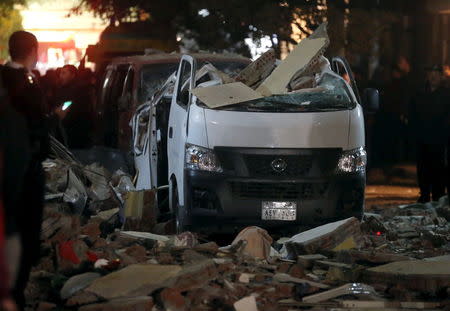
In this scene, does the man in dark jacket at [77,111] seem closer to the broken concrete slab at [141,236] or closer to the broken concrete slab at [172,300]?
the broken concrete slab at [141,236]

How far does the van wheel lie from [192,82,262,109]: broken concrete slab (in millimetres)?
989

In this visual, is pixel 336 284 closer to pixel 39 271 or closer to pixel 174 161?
pixel 39 271

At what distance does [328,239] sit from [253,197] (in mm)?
993

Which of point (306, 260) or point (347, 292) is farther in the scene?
point (306, 260)

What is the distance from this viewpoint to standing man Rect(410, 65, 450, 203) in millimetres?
16000

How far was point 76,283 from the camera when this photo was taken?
833 cm

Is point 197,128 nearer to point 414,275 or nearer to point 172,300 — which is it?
point 414,275

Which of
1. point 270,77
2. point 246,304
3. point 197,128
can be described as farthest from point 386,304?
point 270,77

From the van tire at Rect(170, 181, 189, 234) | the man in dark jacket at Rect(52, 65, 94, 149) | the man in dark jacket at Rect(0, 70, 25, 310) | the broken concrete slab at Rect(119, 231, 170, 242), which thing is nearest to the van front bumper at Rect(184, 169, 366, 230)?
the van tire at Rect(170, 181, 189, 234)

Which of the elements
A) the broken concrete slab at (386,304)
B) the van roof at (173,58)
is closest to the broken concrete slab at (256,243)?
the broken concrete slab at (386,304)

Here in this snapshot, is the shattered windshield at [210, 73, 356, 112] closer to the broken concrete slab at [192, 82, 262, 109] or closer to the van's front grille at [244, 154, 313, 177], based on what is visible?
the broken concrete slab at [192, 82, 262, 109]

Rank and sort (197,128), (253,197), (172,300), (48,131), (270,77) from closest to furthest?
(48,131) < (172,300) < (253,197) < (197,128) < (270,77)

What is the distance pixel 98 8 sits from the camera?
77.8 feet

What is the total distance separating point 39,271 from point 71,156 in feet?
14.8
